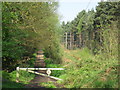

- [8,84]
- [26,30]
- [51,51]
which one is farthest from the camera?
[51,51]

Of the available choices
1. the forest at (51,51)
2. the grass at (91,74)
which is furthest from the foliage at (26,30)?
the grass at (91,74)

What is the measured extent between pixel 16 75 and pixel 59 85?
1582 mm

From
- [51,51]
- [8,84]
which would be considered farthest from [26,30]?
[51,51]

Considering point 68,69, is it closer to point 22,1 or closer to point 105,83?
point 105,83

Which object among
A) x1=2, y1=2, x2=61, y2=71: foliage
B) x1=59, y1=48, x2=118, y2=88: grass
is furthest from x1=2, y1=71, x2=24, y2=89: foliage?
x1=59, y1=48, x2=118, y2=88: grass

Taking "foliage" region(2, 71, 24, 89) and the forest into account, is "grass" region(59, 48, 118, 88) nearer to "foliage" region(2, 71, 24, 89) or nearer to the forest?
the forest

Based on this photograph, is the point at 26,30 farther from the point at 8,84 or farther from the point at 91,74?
the point at 91,74

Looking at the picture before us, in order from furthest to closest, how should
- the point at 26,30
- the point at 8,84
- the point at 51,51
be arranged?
the point at 51,51, the point at 26,30, the point at 8,84

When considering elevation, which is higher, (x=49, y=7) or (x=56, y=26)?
(x=49, y=7)

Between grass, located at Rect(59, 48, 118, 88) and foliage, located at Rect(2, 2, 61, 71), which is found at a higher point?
foliage, located at Rect(2, 2, 61, 71)

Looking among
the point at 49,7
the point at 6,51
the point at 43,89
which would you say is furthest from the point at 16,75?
the point at 49,7

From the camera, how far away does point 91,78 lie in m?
5.06

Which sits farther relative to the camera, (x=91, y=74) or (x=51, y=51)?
(x=51, y=51)

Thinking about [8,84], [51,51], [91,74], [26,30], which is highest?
[26,30]
